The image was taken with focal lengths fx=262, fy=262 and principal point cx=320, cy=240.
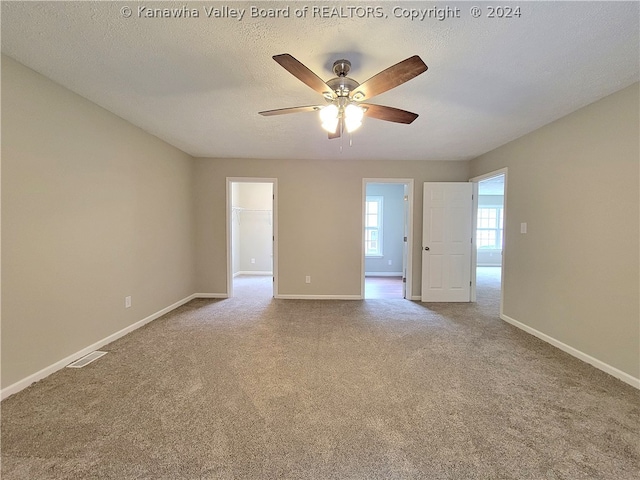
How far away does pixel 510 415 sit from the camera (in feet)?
5.61

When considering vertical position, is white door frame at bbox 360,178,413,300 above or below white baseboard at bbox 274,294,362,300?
above

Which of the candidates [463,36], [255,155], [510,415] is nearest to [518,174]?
[463,36]

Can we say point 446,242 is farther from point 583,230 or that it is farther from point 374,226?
point 374,226

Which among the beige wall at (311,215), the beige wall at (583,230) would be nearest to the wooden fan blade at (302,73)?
the beige wall at (583,230)

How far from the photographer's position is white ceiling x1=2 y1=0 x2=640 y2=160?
Answer: 4.78 feet

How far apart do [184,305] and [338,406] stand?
10.4ft

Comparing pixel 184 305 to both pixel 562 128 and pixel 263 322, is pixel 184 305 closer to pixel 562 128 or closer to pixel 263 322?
pixel 263 322

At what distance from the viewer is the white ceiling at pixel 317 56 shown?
146 centimetres

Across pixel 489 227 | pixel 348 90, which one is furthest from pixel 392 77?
pixel 489 227

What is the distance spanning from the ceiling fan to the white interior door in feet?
8.39

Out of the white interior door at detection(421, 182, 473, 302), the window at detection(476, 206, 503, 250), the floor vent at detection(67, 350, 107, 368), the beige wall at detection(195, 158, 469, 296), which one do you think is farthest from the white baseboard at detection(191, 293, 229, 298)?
the window at detection(476, 206, 503, 250)

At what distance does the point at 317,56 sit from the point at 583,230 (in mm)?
2816

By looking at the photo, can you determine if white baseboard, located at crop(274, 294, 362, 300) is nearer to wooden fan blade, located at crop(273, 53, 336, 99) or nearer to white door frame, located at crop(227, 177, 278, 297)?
white door frame, located at crop(227, 177, 278, 297)

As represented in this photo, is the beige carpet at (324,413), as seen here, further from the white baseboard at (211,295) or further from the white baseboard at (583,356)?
the white baseboard at (211,295)
